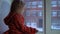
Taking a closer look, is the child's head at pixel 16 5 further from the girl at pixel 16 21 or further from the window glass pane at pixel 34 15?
the window glass pane at pixel 34 15

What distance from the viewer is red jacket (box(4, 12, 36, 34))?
147cm

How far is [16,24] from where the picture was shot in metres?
1.48

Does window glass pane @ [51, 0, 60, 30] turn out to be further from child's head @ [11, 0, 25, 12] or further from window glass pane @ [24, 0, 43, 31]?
child's head @ [11, 0, 25, 12]

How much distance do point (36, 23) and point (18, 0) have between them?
32 cm

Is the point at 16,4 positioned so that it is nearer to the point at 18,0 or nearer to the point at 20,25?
the point at 18,0

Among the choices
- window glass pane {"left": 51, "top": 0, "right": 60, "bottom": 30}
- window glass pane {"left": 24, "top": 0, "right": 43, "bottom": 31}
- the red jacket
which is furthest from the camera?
window glass pane {"left": 51, "top": 0, "right": 60, "bottom": 30}

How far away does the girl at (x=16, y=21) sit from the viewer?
1476 millimetres

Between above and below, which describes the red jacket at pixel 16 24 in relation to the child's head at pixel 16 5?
below

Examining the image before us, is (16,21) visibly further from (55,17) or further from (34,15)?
(55,17)

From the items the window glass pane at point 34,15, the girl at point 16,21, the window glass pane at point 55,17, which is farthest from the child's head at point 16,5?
the window glass pane at point 55,17

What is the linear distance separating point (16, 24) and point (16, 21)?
0.03m

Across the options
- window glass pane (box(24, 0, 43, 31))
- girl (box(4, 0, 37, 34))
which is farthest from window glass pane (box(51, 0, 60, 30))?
girl (box(4, 0, 37, 34))

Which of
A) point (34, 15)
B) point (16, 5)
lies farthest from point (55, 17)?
point (16, 5)

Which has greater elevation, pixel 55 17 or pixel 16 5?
pixel 16 5
